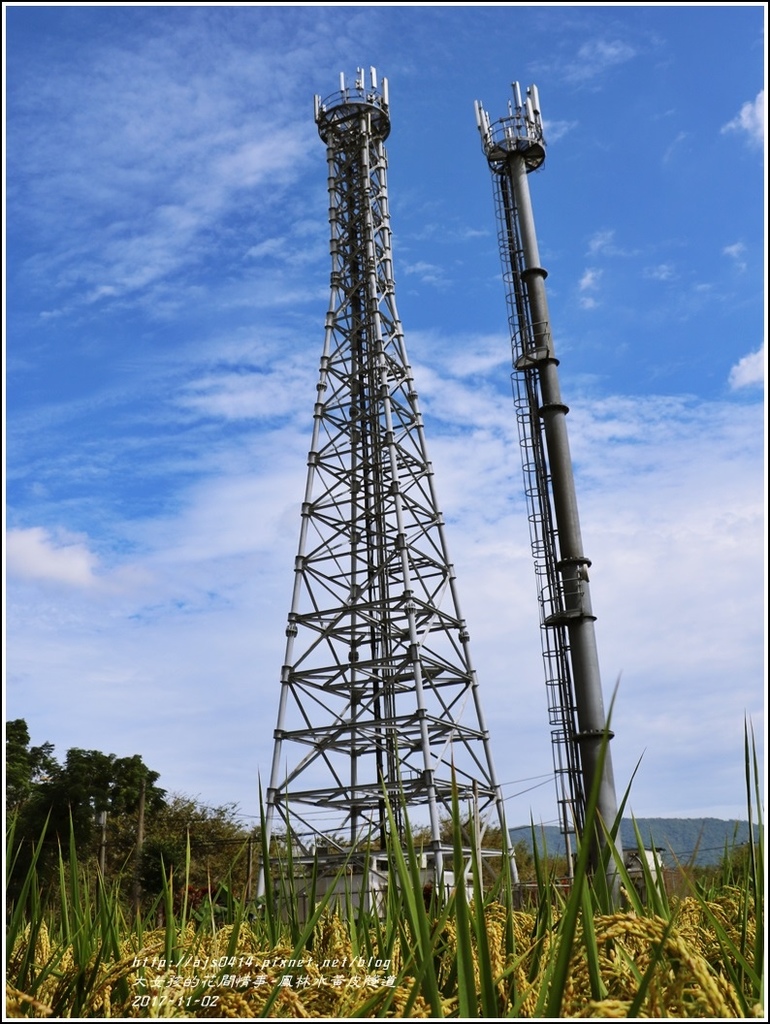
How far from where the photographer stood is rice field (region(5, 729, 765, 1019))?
1661 millimetres

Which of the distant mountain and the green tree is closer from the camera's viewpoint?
the distant mountain

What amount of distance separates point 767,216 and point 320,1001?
2.39 m

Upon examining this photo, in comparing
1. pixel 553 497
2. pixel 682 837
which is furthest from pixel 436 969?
pixel 553 497

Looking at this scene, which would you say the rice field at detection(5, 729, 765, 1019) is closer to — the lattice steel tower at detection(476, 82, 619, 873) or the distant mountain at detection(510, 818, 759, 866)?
the distant mountain at detection(510, 818, 759, 866)

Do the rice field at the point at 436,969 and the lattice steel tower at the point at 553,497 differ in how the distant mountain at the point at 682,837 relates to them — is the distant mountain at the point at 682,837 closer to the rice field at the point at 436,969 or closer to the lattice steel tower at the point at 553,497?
the rice field at the point at 436,969

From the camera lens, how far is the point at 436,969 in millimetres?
2496

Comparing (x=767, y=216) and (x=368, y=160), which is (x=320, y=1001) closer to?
(x=767, y=216)

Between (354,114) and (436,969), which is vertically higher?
(354,114)

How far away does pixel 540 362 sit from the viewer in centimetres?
1945

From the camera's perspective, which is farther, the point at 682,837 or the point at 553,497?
the point at 553,497

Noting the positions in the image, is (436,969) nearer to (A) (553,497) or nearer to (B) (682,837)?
(B) (682,837)

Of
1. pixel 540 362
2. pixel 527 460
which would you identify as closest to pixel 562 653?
pixel 527 460

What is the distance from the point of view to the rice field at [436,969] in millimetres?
1661

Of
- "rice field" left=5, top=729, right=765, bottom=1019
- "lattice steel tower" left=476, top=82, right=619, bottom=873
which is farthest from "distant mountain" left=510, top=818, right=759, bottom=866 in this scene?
"lattice steel tower" left=476, top=82, right=619, bottom=873
